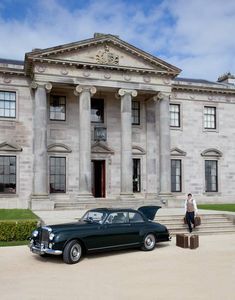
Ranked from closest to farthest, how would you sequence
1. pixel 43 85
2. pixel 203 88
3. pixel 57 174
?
pixel 43 85 → pixel 57 174 → pixel 203 88

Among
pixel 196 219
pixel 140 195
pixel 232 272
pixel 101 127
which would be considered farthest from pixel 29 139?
pixel 232 272

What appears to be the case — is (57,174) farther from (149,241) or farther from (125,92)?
(149,241)

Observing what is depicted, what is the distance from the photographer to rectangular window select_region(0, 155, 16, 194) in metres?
26.9

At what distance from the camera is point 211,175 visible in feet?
109

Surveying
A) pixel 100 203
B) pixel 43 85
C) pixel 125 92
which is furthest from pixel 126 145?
pixel 43 85

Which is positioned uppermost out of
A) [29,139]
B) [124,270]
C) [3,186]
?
[29,139]

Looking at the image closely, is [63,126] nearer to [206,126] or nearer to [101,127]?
[101,127]

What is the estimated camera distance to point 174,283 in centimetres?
940

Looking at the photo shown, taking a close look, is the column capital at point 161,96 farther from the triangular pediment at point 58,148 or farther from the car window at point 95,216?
the car window at point 95,216

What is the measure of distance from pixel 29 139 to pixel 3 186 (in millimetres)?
3593

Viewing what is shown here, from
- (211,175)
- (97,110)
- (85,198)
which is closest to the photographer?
(85,198)

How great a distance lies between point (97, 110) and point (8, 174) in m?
7.94

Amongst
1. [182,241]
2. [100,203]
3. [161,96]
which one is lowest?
[182,241]

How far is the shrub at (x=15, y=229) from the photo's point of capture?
15.5 meters
